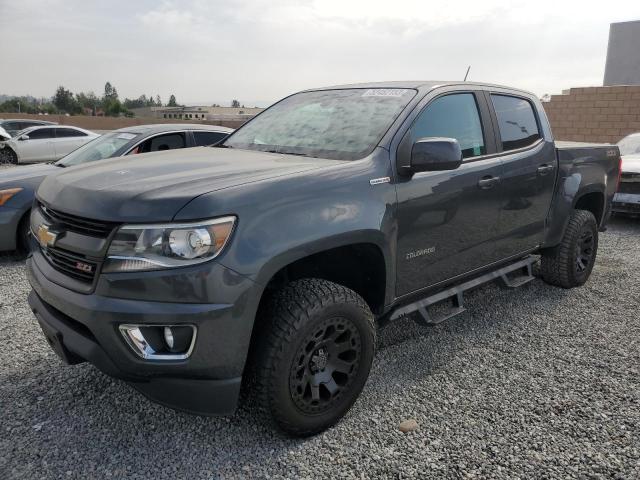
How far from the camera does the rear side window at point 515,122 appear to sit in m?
3.86

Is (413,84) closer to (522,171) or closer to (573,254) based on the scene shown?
(522,171)

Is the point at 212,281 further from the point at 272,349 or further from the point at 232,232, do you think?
the point at 272,349

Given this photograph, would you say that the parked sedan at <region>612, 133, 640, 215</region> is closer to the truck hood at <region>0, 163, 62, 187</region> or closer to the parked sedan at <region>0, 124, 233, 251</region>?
the parked sedan at <region>0, 124, 233, 251</region>

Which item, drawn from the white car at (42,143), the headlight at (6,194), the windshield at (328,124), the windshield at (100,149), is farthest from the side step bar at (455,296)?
the white car at (42,143)

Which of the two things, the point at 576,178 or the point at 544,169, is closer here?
the point at 544,169

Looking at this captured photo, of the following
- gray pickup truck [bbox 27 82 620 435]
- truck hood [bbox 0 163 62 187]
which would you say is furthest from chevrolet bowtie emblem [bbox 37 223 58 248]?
truck hood [bbox 0 163 62 187]

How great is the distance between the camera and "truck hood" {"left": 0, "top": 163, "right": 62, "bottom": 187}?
5480mm

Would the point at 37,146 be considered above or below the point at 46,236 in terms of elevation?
below

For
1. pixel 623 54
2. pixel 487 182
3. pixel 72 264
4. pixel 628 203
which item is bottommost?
pixel 628 203

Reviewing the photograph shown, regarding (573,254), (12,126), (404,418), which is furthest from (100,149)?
(12,126)

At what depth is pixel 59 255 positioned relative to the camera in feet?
Result: 7.98

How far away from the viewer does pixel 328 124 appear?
3.31 meters

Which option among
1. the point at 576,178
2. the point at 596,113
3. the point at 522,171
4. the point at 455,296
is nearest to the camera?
the point at 455,296

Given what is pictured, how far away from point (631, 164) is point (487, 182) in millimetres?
5991
